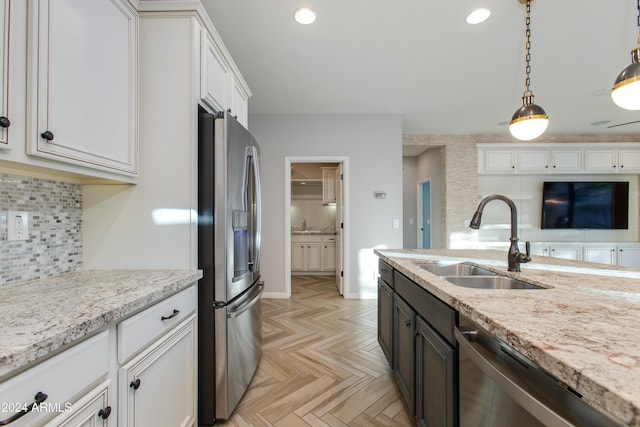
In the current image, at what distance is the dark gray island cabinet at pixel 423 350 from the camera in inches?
40.6

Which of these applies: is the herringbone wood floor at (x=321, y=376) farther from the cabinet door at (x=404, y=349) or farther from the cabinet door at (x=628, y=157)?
the cabinet door at (x=628, y=157)

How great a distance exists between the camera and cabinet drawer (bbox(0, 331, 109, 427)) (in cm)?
58

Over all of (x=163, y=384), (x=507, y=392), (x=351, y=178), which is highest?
(x=351, y=178)

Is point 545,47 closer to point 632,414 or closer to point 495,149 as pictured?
point 495,149

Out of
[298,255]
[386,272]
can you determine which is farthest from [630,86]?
[298,255]

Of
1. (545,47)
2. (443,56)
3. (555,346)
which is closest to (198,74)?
(555,346)

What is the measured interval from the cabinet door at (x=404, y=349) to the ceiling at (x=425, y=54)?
2.13 metres

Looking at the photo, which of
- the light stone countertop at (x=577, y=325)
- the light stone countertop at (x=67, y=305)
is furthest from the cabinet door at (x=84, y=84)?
the light stone countertop at (x=577, y=325)

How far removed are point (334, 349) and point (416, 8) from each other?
2835 mm

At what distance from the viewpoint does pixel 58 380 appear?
680 mm

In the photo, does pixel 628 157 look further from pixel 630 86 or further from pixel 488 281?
pixel 488 281

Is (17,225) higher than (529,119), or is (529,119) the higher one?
(529,119)

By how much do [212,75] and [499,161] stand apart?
5047mm

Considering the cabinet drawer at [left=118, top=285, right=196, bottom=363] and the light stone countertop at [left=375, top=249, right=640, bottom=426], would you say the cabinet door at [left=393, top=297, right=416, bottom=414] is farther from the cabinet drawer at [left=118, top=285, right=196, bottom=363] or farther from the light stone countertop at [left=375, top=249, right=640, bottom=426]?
the cabinet drawer at [left=118, top=285, right=196, bottom=363]
